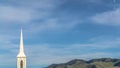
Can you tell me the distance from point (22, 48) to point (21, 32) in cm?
1218

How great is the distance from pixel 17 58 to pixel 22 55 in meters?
3.96

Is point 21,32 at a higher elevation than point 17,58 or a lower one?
higher

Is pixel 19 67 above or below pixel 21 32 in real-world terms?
below

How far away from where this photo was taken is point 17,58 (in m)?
180

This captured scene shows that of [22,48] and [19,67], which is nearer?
[19,67]

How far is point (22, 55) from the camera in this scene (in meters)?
182

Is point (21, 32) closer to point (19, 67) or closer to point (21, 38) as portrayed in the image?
point (21, 38)

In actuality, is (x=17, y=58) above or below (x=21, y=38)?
below

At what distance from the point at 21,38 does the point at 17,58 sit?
13.1 m

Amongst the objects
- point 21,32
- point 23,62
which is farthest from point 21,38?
point 23,62

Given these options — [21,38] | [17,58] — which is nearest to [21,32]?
[21,38]

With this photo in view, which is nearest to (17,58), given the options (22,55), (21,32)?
(22,55)

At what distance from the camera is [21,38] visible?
181125 millimetres

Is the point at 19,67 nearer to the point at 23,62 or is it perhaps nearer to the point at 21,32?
the point at 23,62
